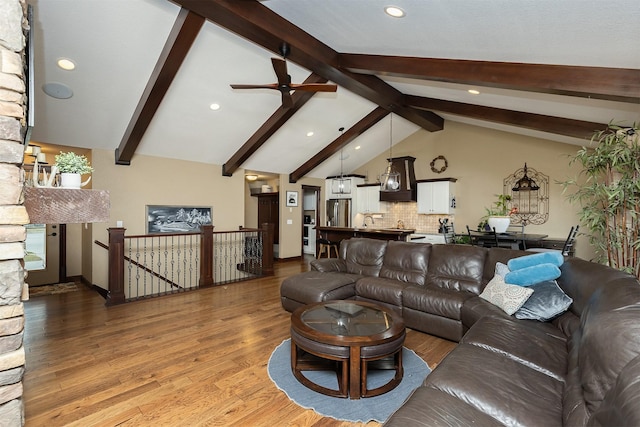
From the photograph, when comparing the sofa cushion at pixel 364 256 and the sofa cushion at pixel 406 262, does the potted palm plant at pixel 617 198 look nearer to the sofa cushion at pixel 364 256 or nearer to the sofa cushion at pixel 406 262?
the sofa cushion at pixel 406 262

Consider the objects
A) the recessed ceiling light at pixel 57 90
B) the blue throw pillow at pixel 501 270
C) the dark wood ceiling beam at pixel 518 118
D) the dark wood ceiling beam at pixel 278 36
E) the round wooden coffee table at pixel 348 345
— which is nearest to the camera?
the round wooden coffee table at pixel 348 345

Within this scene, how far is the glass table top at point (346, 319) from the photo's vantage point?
8.12ft

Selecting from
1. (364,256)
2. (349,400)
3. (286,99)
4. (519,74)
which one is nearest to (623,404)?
(349,400)

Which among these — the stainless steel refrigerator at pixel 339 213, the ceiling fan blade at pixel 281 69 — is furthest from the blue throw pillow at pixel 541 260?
the stainless steel refrigerator at pixel 339 213

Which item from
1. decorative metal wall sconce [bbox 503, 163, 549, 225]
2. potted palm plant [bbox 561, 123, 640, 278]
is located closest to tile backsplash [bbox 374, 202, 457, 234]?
decorative metal wall sconce [bbox 503, 163, 549, 225]

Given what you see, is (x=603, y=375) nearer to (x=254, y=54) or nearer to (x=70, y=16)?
(x=254, y=54)

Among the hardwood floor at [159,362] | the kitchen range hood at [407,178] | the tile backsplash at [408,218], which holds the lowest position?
the hardwood floor at [159,362]

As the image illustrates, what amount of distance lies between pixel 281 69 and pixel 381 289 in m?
Answer: 2.81

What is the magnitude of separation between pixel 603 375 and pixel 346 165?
7.94 m

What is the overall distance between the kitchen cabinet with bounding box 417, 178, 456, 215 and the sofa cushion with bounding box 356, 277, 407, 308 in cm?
397

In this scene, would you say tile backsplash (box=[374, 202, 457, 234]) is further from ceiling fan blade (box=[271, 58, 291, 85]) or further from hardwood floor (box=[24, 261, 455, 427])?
ceiling fan blade (box=[271, 58, 291, 85])

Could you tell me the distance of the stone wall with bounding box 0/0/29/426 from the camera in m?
1.51

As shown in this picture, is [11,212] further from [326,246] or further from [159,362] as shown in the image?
[326,246]

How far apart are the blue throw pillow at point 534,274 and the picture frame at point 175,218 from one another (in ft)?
17.4
